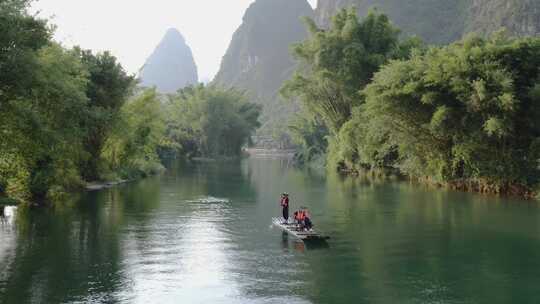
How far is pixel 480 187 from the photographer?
137ft

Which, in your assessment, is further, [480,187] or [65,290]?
[480,187]

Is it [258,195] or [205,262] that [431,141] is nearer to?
[258,195]

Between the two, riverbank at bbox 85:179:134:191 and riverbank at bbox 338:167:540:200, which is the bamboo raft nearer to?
riverbank at bbox 338:167:540:200

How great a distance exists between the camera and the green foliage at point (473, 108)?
37.3 meters

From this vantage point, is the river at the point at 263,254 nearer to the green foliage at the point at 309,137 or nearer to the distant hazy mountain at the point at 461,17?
the green foliage at the point at 309,137

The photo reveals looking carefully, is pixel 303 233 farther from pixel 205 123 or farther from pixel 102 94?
pixel 205 123

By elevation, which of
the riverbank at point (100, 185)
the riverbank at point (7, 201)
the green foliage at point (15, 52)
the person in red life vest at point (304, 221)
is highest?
the green foliage at point (15, 52)

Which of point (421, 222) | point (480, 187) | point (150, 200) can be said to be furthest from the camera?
point (480, 187)

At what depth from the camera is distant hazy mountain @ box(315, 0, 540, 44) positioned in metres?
125

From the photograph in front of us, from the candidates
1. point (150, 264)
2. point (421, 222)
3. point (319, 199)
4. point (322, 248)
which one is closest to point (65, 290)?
point (150, 264)

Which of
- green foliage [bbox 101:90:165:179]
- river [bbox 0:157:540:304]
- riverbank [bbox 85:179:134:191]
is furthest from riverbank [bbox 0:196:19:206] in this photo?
green foliage [bbox 101:90:165:179]

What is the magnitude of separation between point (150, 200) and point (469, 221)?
2003 centimetres

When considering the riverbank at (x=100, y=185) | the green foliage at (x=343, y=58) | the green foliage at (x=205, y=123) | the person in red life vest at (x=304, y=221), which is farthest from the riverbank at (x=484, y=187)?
the green foliage at (x=205, y=123)

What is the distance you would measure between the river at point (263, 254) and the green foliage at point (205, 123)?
72185 millimetres
